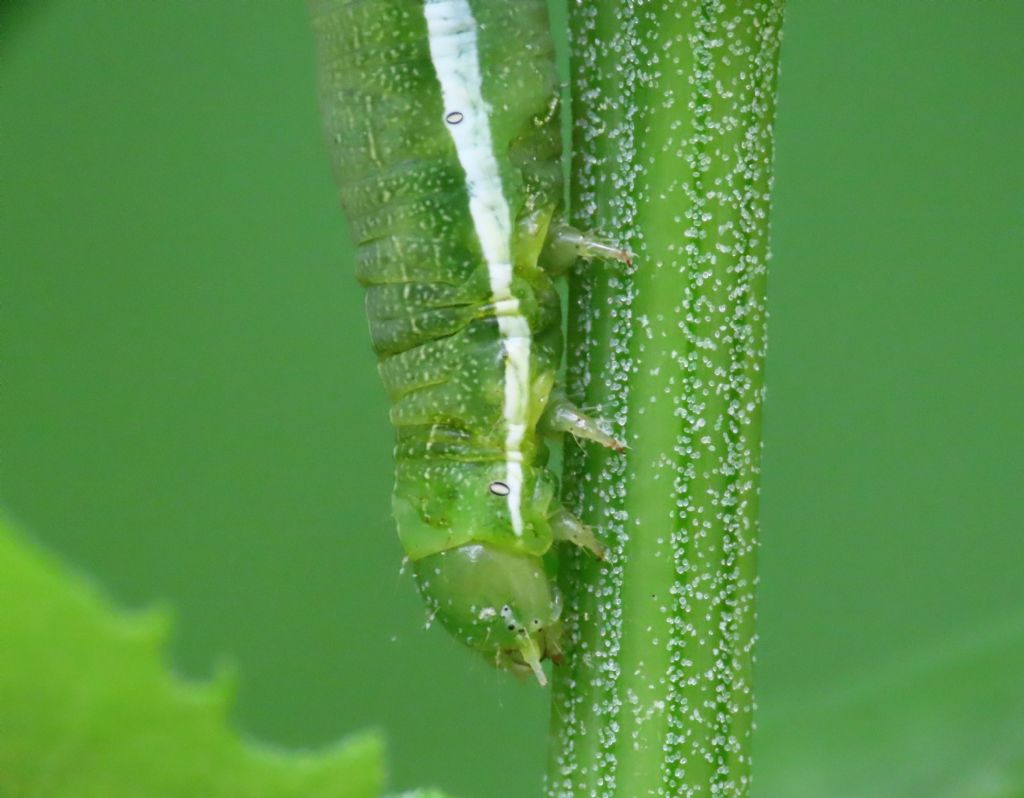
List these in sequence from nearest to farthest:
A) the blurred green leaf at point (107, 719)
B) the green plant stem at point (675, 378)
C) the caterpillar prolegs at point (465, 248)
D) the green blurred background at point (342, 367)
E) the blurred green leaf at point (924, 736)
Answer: the blurred green leaf at point (107, 719)
the green plant stem at point (675, 378)
the blurred green leaf at point (924, 736)
the caterpillar prolegs at point (465, 248)
the green blurred background at point (342, 367)

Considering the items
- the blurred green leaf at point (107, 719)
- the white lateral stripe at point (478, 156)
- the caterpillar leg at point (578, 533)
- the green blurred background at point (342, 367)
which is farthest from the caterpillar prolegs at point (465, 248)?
the green blurred background at point (342, 367)

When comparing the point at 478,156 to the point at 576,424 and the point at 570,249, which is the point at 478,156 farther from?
the point at 576,424

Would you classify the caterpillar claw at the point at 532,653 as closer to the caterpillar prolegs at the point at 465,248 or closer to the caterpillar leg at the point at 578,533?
the caterpillar prolegs at the point at 465,248

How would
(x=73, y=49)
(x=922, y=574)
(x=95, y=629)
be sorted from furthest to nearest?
(x=73, y=49) → (x=922, y=574) → (x=95, y=629)

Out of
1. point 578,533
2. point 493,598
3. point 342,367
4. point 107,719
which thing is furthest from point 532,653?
point 342,367

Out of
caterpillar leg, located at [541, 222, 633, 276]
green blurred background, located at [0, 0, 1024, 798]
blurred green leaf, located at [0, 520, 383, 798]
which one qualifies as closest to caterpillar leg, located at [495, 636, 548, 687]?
caterpillar leg, located at [541, 222, 633, 276]

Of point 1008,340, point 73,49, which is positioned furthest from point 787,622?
point 73,49

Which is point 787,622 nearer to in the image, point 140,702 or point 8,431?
point 8,431
